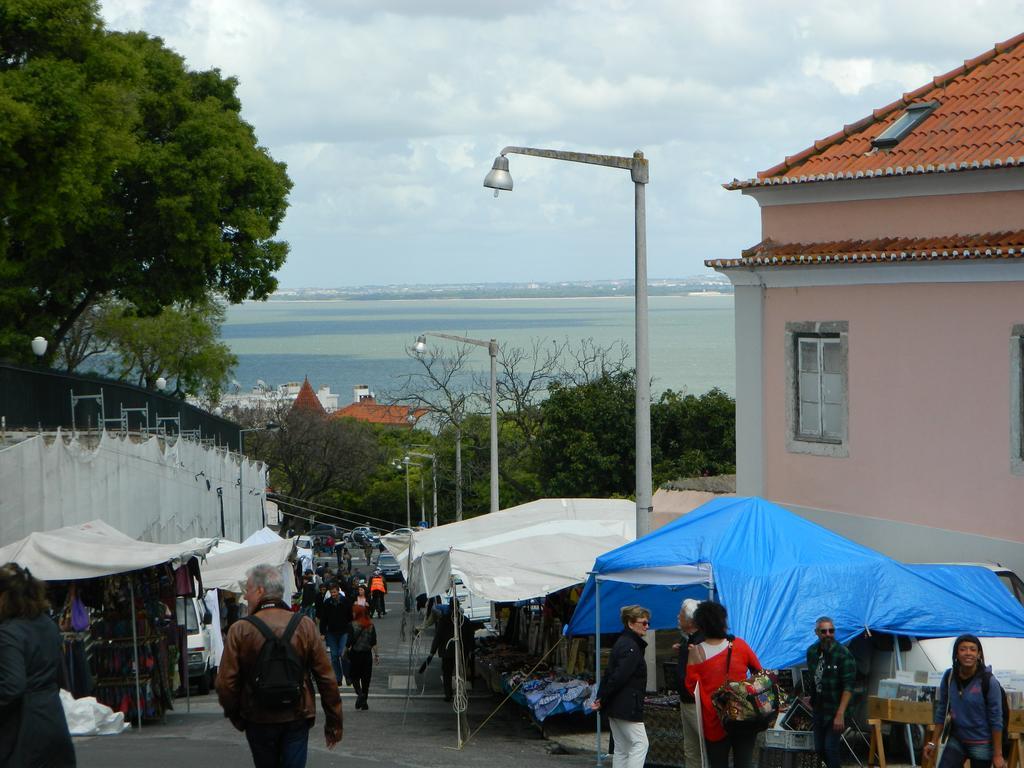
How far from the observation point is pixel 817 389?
63.9 ft

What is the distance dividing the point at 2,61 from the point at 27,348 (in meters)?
14.6

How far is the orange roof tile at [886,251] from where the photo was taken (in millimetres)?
16922

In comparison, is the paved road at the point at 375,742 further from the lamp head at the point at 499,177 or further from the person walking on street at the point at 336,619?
the lamp head at the point at 499,177

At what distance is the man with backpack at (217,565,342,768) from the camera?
25.9 ft

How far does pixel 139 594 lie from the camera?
1742 centimetres

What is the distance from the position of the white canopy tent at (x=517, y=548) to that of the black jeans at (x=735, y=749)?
6045 millimetres

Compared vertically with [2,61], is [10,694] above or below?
below

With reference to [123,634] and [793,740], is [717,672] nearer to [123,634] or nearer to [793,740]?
[793,740]

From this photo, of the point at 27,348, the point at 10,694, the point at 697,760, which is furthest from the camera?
the point at 27,348

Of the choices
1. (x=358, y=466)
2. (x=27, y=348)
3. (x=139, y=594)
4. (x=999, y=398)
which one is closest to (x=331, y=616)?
(x=139, y=594)

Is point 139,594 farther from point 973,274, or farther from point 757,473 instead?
point 973,274

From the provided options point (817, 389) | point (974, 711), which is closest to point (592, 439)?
point (817, 389)

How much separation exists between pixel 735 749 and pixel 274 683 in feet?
13.4

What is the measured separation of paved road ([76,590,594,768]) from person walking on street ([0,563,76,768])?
237 inches
